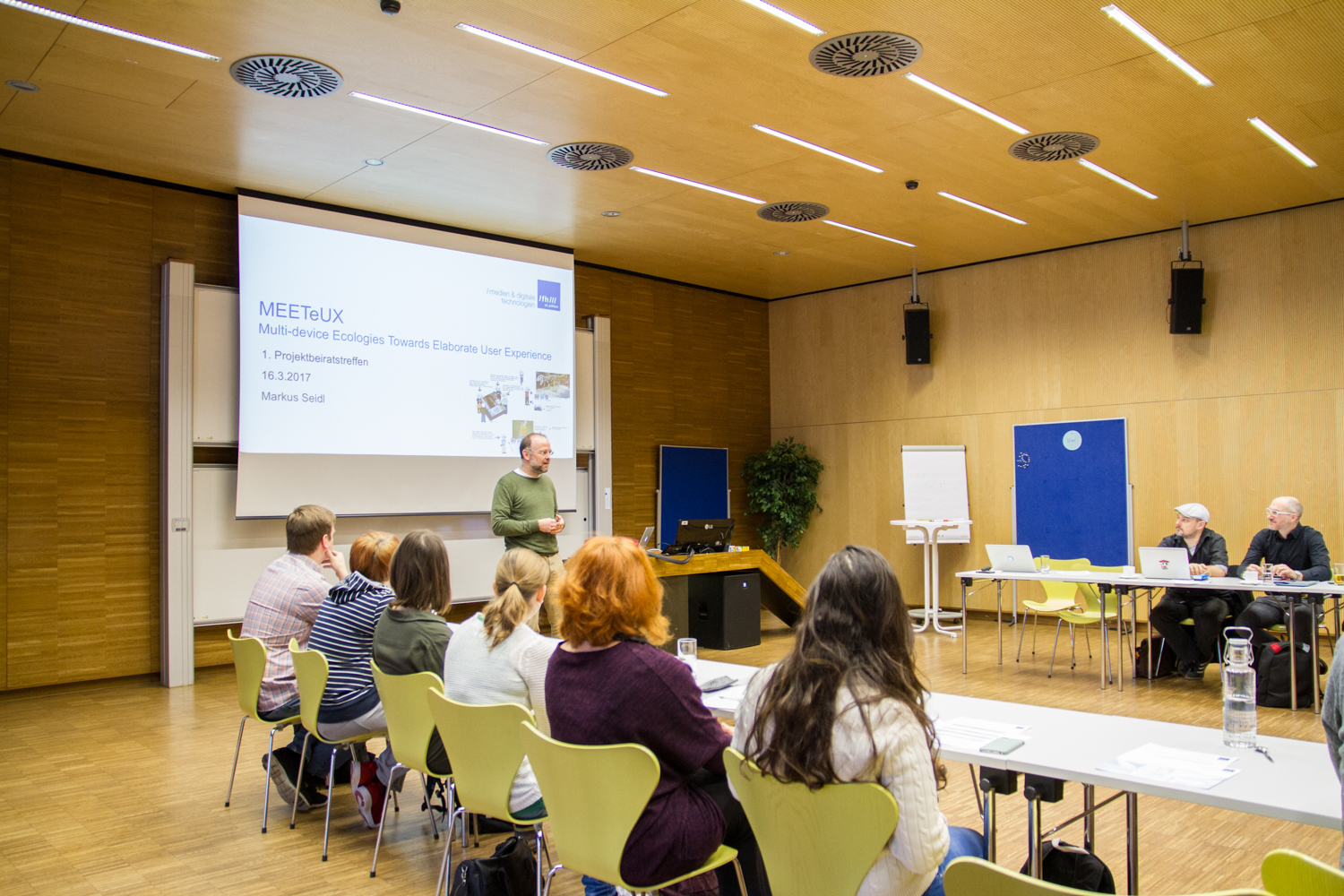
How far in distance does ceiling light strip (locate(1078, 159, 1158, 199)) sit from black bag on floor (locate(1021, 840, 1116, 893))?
18.7ft

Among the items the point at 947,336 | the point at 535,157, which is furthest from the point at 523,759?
the point at 947,336

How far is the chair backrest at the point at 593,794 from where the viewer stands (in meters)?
2.12

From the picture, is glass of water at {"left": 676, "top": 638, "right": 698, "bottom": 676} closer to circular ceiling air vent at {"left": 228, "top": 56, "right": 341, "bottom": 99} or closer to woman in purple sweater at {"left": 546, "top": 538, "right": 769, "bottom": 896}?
woman in purple sweater at {"left": 546, "top": 538, "right": 769, "bottom": 896}

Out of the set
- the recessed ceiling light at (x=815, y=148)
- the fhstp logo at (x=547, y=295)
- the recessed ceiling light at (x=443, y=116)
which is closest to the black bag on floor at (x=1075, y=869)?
the recessed ceiling light at (x=815, y=148)

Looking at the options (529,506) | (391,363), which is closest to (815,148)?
(529,506)

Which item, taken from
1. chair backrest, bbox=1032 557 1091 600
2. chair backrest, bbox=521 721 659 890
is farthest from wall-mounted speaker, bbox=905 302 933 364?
chair backrest, bbox=521 721 659 890

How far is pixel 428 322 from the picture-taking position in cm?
795

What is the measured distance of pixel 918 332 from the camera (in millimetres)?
10156

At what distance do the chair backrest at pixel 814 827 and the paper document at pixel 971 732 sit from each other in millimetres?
547

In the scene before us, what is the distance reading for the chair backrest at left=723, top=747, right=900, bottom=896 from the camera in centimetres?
185

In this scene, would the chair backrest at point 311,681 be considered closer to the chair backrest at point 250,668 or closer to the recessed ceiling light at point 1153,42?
the chair backrest at point 250,668

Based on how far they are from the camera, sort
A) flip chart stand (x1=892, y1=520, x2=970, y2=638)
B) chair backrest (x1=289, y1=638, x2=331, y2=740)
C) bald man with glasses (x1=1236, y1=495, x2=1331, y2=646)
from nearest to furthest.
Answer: chair backrest (x1=289, y1=638, x2=331, y2=740) < bald man with glasses (x1=1236, y1=495, x2=1331, y2=646) < flip chart stand (x1=892, y1=520, x2=970, y2=638)

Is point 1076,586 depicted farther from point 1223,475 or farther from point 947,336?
point 947,336

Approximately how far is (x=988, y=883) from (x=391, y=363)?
7.00m
